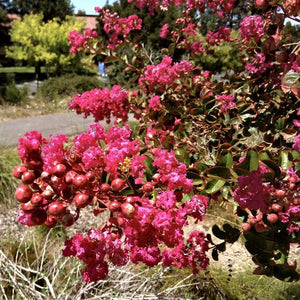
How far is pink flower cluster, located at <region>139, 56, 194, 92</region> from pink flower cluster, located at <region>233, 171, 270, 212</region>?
108 centimetres

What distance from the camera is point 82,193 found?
66 centimetres

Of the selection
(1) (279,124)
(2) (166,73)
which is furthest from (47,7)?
(1) (279,124)

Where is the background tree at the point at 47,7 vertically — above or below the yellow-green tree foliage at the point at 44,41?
above

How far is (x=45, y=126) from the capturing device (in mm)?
5809

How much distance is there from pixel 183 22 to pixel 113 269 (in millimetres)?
1596

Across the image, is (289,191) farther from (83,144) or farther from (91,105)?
(91,105)

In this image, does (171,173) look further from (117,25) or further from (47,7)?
(47,7)

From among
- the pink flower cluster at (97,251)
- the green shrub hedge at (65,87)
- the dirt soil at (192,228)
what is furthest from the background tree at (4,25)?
the pink flower cluster at (97,251)

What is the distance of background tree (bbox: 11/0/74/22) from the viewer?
55.2 feet

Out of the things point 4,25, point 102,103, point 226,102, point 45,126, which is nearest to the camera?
point 226,102

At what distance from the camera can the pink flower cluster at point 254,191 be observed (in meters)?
0.66

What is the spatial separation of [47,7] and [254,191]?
18.8 meters

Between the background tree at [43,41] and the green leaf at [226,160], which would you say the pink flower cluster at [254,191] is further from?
the background tree at [43,41]

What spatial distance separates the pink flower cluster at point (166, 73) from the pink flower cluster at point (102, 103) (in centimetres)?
18
